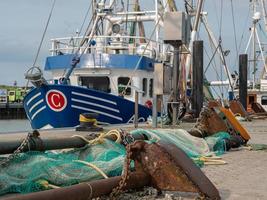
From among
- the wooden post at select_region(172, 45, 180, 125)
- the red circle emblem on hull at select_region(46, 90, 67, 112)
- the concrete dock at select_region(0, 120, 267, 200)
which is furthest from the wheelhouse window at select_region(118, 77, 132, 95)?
the concrete dock at select_region(0, 120, 267, 200)

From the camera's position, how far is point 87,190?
4.12 metres

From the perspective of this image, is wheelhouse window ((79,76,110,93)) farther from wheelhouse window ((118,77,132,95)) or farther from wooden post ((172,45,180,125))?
wooden post ((172,45,180,125))

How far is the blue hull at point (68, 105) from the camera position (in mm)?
16844

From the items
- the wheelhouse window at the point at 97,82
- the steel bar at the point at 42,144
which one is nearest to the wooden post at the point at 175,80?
the wheelhouse window at the point at 97,82

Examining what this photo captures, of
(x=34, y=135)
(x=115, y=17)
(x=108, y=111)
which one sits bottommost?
(x=108, y=111)

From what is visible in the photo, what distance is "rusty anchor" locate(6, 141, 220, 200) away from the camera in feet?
14.6

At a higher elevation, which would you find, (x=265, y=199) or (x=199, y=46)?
(x=199, y=46)

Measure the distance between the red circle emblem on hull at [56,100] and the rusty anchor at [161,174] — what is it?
40.1 feet

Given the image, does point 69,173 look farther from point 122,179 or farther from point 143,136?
point 143,136

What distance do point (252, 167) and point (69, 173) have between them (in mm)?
2690

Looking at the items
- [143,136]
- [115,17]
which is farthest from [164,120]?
[115,17]

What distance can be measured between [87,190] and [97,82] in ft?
50.9

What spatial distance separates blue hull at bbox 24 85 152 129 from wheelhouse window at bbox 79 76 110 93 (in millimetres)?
1800

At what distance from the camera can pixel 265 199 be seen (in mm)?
4684
